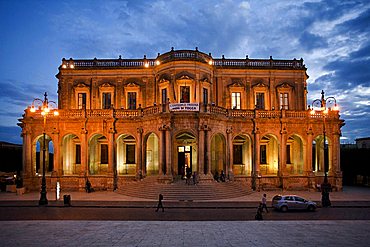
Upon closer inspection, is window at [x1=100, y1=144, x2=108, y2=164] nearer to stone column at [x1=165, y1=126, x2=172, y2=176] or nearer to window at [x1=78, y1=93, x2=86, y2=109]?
window at [x1=78, y1=93, x2=86, y2=109]

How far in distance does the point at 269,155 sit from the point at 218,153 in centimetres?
678

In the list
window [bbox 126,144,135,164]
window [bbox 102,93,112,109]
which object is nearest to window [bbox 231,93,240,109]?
window [bbox 126,144,135,164]

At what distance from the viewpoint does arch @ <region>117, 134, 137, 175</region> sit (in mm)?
38500

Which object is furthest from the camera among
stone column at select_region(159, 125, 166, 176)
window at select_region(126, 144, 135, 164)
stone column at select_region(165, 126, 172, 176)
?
window at select_region(126, 144, 135, 164)

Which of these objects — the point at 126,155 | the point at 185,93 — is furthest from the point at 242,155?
the point at 126,155

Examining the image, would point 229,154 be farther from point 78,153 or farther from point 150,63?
point 78,153

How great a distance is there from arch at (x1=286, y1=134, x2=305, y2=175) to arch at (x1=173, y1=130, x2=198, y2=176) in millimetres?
11579

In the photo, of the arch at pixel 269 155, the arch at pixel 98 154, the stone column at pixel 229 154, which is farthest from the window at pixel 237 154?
the arch at pixel 98 154

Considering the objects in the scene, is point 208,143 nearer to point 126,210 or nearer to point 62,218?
A: point 126,210

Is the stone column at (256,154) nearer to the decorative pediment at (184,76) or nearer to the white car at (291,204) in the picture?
the decorative pediment at (184,76)

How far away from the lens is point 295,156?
39531 mm

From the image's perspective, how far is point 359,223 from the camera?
61.1ft

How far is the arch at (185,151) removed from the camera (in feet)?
118

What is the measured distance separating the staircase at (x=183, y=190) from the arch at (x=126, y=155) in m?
4.90
